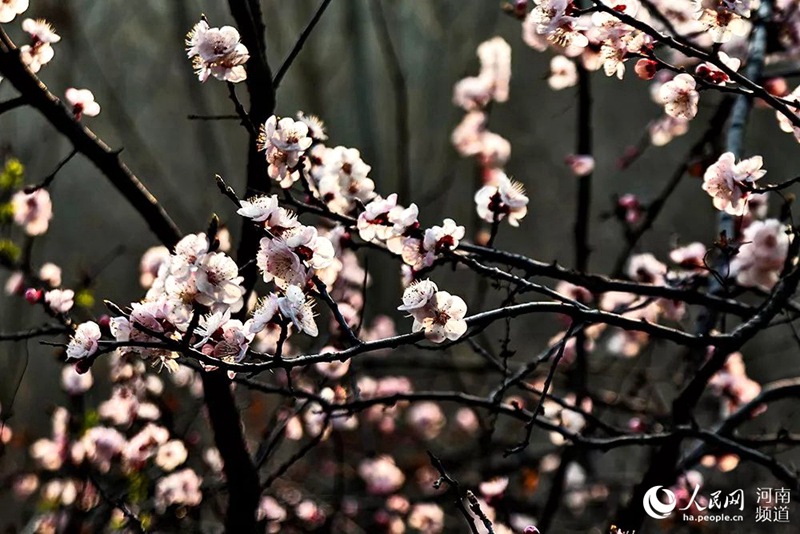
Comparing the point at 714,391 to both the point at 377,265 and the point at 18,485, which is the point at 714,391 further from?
the point at 377,265

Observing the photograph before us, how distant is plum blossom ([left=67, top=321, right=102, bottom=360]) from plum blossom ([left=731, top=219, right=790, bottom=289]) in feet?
6.50

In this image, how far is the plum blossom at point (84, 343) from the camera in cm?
157

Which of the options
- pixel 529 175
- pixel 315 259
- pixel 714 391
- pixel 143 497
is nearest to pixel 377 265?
pixel 529 175

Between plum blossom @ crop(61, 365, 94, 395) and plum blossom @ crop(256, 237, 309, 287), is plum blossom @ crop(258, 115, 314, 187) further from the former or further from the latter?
plum blossom @ crop(61, 365, 94, 395)

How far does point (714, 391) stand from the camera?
3.47 metres

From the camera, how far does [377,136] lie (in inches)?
325

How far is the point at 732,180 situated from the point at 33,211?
2241 mm

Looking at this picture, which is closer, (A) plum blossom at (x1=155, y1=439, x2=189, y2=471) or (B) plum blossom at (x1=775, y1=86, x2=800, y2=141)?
(B) plum blossom at (x1=775, y1=86, x2=800, y2=141)

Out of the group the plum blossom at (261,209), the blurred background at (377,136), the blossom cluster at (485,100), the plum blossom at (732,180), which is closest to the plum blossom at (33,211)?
the plum blossom at (261,209)

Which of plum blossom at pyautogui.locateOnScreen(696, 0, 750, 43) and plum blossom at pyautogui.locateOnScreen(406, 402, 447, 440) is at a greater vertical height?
plum blossom at pyautogui.locateOnScreen(406, 402, 447, 440)

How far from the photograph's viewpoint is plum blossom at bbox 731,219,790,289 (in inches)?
103

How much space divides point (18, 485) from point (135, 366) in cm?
213

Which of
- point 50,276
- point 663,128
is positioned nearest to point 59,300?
point 50,276

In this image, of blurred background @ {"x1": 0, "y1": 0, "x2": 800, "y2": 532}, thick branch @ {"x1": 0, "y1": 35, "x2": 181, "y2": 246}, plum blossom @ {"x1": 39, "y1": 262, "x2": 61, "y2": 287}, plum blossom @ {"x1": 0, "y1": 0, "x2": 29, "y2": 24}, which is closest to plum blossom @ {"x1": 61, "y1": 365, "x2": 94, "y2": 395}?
plum blossom @ {"x1": 39, "y1": 262, "x2": 61, "y2": 287}
